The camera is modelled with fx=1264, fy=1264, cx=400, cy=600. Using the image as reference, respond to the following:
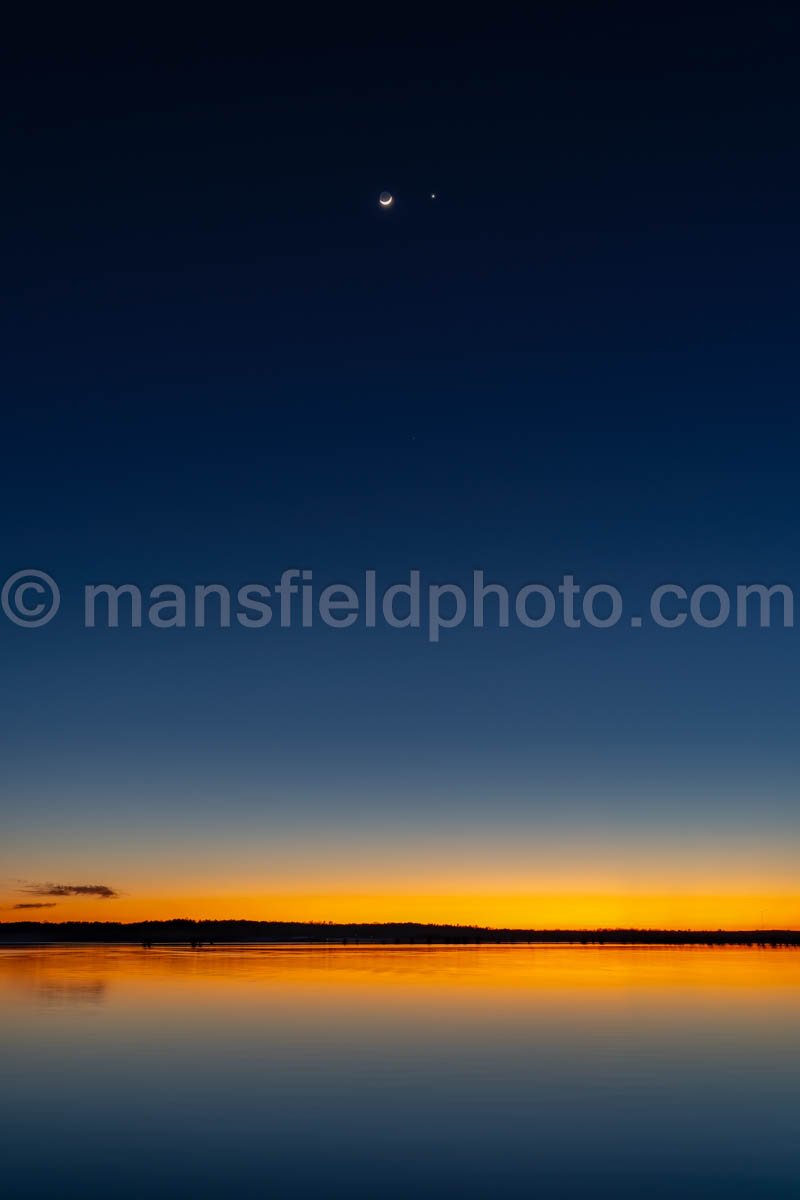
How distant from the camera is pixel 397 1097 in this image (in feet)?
105

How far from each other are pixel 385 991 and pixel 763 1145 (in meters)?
40.7

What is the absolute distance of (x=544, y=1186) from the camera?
23.1 meters

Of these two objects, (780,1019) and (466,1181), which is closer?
(466,1181)

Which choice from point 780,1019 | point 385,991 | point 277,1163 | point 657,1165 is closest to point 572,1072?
point 657,1165

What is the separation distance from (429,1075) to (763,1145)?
1111cm

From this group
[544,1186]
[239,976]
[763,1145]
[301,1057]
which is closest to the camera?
[544,1186]

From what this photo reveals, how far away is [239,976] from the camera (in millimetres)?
79312

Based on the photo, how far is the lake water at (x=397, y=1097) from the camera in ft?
78.2

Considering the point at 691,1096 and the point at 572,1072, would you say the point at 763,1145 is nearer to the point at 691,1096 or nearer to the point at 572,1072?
the point at 691,1096

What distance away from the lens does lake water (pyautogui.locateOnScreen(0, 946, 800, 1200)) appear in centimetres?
2384

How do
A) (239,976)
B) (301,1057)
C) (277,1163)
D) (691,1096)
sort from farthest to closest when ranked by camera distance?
1. (239,976)
2. (301,1057)
3. (691,1096)
4. (277,1163)

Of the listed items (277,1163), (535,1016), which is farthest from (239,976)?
(277,1163)

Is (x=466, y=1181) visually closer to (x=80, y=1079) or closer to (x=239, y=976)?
(x=80, y=1079)

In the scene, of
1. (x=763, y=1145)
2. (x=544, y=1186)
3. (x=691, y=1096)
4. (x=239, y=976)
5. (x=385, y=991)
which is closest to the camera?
(x=544, y=1186)
